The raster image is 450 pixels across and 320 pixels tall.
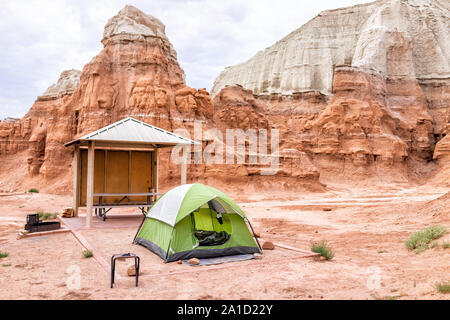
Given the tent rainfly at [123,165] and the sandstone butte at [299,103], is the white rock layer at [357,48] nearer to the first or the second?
the sandstone butte at [299,103]

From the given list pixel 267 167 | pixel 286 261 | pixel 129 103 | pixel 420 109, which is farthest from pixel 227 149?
pixel 420 109

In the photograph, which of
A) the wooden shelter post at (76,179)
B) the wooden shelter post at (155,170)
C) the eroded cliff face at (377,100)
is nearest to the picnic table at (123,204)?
the wooden shelter post at (155,170)

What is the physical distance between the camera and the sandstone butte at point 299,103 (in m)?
30.8

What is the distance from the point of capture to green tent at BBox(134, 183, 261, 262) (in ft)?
27.8

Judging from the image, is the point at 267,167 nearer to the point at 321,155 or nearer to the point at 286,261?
the point at 321,155

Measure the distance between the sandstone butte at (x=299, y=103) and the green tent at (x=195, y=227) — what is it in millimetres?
18809

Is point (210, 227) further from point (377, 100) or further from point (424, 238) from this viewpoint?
point (377, 100)

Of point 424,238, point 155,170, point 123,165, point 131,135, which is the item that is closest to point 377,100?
point 155,170

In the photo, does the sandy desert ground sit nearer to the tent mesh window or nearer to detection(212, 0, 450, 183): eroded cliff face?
the tent mesh window

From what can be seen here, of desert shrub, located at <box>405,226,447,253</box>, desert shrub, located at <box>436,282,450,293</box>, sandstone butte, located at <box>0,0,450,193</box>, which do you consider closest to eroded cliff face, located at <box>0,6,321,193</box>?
sandstone butte, located at <box>0,0,450,193</box>

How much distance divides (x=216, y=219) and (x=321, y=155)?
39175 millimetres

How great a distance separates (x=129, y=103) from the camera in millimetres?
30422

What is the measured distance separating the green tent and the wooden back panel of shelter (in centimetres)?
711

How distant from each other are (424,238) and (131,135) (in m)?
10.5
